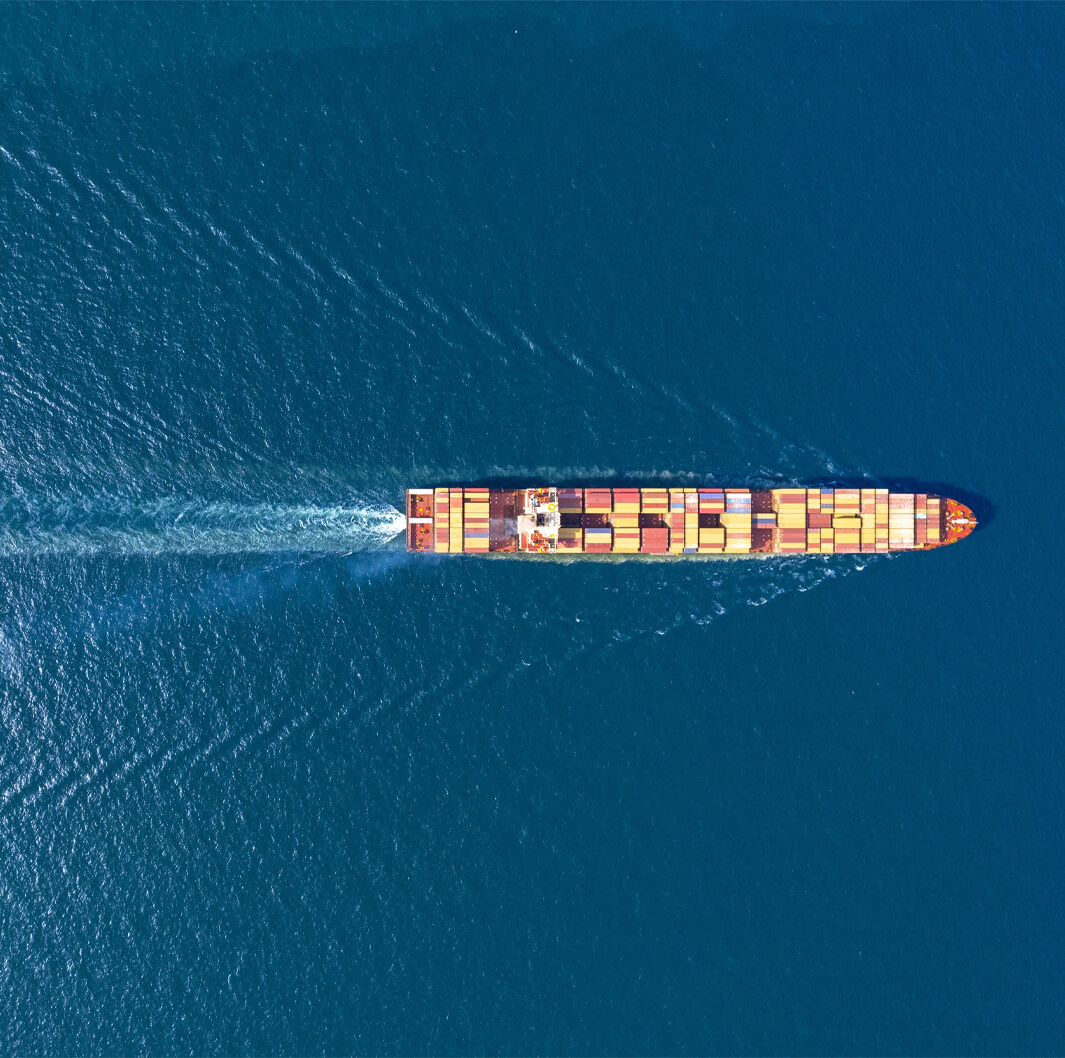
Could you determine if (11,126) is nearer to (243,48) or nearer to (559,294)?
(243,48)

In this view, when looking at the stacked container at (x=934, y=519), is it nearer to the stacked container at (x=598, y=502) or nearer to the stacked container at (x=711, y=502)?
the stacked container at (x=711, y=502)

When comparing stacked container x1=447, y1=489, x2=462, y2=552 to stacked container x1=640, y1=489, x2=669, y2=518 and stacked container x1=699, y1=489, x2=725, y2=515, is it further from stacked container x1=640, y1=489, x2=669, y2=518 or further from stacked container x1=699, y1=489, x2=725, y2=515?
stacked container x1=699, y1=489, x2=725, y2=515

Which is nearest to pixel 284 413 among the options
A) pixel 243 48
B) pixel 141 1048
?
pixel 243 48

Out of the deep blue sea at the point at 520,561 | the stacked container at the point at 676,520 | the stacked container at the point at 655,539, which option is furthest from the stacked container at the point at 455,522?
the stacked container at the point at 676,520

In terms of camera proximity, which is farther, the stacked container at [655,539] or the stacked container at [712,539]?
the stacked container at [712,539]

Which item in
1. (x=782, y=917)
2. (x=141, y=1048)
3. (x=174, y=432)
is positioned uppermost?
(x=174, y=432)

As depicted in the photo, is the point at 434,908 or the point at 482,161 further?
the point at 482,161
